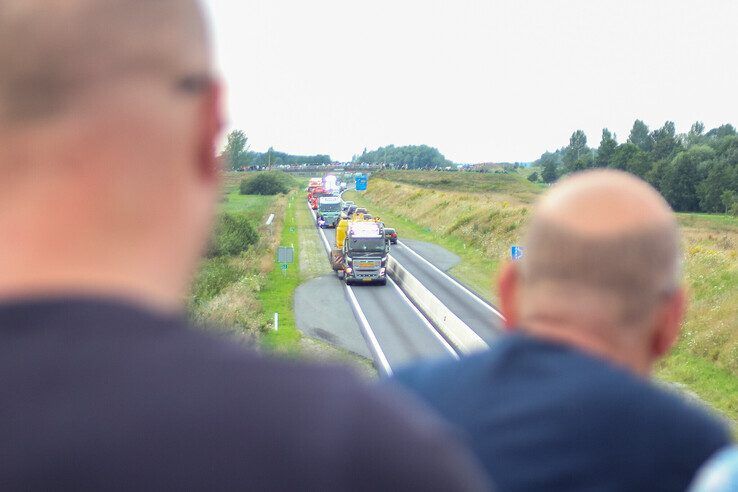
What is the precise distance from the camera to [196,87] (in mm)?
1626

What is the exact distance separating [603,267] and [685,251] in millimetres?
34602

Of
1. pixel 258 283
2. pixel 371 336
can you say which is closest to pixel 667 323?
pixel 371 336

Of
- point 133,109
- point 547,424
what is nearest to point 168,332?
point 133,109

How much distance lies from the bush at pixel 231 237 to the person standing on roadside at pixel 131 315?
3892 centimetres

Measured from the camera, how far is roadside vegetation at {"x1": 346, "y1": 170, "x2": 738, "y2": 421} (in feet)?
76.6

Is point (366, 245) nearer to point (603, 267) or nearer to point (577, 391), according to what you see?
point (603, 267)

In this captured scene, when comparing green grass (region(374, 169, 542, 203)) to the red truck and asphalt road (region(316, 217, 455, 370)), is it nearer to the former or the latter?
the red truck

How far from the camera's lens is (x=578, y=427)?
244 cm

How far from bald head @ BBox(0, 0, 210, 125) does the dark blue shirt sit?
1.51 metres

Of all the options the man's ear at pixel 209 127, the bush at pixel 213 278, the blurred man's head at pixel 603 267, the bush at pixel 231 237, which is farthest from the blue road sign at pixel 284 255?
the man's ear at pixel 209 127

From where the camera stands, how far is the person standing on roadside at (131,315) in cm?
122

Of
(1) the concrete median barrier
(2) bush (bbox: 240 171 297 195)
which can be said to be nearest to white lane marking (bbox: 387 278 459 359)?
(1) the concrete median barrier

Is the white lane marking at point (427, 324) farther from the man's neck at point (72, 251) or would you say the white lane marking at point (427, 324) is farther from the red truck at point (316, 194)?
the red truck at point (316, 194)

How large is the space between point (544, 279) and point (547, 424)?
52 cm
